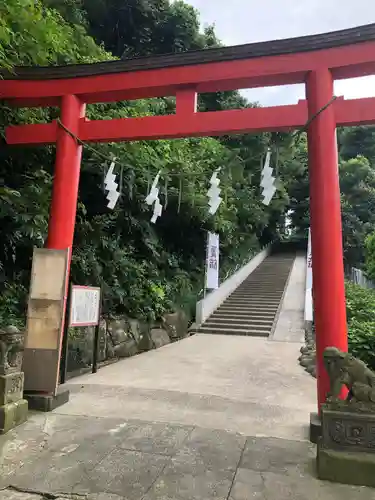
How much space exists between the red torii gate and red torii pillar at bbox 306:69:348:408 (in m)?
0.01

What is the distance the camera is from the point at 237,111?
478cm

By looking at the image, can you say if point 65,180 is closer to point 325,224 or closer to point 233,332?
point 325,224

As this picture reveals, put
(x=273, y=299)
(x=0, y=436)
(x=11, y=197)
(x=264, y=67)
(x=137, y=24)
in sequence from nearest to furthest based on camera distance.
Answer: (x=0, y=436) → (x=264, y=67) → (x=11, y=197) → (x=273, y=299) → (x=137, y=24)

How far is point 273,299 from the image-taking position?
15.2m

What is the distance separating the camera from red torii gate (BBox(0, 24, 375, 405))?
13.9ft

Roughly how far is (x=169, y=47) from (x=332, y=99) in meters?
15.1

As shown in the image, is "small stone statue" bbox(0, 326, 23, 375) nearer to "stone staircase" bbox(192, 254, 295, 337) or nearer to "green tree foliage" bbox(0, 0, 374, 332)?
"green tree foliage" bbox(0, 0, 374, 332)

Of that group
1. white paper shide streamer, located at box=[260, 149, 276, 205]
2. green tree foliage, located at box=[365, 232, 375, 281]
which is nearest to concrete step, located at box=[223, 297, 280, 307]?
green tree foliage, located at box=[365, 232, 375, 281]

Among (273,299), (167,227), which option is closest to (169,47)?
(167,227)

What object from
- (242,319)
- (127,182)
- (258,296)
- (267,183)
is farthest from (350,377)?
(258,296)

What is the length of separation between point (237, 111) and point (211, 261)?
29.2 feet

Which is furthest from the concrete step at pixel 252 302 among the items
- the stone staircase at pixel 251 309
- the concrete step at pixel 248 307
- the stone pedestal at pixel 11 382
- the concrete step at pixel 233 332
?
the stone pedestal at pixel 11 382

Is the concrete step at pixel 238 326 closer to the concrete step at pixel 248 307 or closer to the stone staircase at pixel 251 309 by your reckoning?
the stone staircase at pixel 251 309

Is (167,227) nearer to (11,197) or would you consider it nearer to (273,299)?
(273,299)
